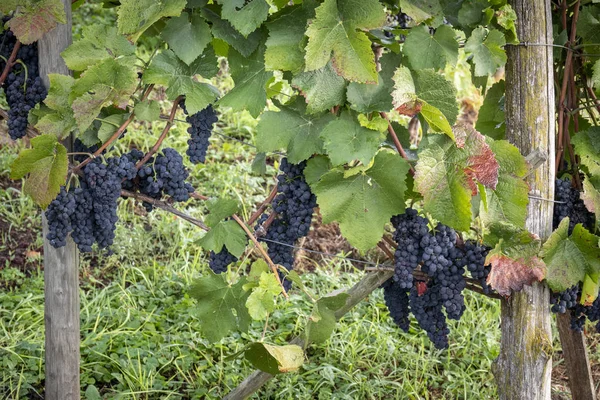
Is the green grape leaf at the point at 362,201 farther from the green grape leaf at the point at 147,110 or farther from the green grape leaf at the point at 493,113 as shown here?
the green grape leaf at the point at 493,113

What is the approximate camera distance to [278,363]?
2016mm

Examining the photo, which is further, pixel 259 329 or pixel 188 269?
pixel 188 269

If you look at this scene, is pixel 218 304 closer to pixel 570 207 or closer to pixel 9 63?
pixel 9 63

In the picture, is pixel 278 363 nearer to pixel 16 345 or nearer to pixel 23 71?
pixel 23 71

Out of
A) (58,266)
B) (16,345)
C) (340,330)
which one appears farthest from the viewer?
(340,330)

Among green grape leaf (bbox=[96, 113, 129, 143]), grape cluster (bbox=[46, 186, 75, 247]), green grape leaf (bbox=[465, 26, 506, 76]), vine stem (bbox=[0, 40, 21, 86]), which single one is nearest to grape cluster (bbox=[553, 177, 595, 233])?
green grape leaf (bbox=[465, 26, 506, 76])

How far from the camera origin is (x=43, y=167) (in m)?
2.00

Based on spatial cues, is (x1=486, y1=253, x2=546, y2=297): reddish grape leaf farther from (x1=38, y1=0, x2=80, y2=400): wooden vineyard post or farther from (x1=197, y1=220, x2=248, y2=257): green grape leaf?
(x1=38, y1=0, x2=80, y2=400): wooden vineyard post

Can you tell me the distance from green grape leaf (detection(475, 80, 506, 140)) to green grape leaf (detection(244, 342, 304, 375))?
1.18 metres

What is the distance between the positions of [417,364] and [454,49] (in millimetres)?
1748

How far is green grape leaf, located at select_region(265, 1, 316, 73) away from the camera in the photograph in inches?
73.8

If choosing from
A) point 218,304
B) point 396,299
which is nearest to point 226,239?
point 218,304

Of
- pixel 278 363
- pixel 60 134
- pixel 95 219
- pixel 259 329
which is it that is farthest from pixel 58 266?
pixel 259 329

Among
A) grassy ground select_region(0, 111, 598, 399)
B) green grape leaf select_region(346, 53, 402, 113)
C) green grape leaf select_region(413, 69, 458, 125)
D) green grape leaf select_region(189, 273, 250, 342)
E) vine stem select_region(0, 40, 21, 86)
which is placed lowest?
grassy ground select_region(0, 111, 598, 399)
